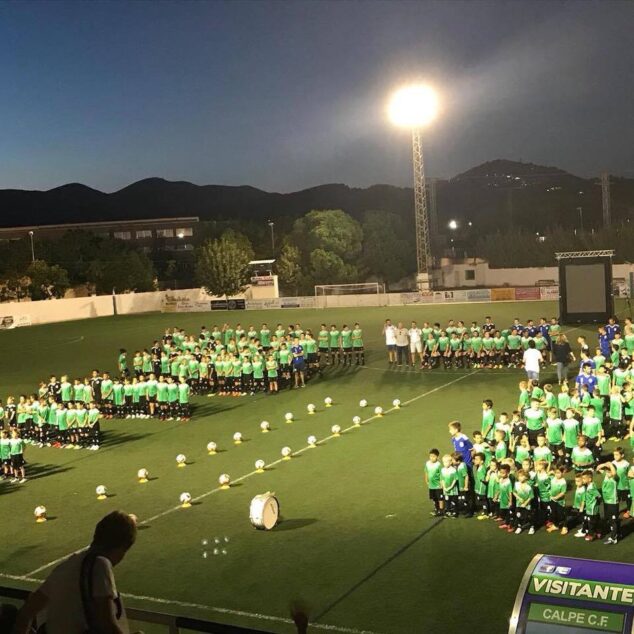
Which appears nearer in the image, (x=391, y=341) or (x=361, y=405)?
(x=361, y=405)

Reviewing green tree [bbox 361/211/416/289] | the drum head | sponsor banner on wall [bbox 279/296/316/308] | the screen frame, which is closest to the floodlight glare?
sponsor banner on wall [bbox 279/296/316/308]

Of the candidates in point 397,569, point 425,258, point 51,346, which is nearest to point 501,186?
point 425,258

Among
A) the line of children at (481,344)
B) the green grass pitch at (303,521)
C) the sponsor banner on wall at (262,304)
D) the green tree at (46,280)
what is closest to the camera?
the green grass pitch at (303,521)

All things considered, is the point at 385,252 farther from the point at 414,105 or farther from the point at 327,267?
the point at 414,105

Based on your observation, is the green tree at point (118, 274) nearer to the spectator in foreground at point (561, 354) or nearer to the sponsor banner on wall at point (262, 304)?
the sponsor banner on wall at point (262, 304)

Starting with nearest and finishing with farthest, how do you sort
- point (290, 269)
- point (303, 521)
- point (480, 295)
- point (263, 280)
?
1. point (303, 521)
2. point (480, 295)
3. point (263, 280)
4. point (290, 269)

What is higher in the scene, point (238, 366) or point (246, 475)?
point (238, 366)

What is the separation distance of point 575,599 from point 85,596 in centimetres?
216

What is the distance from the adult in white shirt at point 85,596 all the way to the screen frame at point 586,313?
2732cm

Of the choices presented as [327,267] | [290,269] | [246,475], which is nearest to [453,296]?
[327,267]

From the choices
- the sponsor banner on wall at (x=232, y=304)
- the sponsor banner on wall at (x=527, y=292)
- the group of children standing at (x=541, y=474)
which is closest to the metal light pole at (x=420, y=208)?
the sponsor banner on wall at (x=527, y=292)

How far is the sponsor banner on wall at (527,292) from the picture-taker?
1981 inches

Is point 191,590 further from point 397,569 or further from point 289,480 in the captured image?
point 289,480

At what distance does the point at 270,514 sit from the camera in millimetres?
12578
